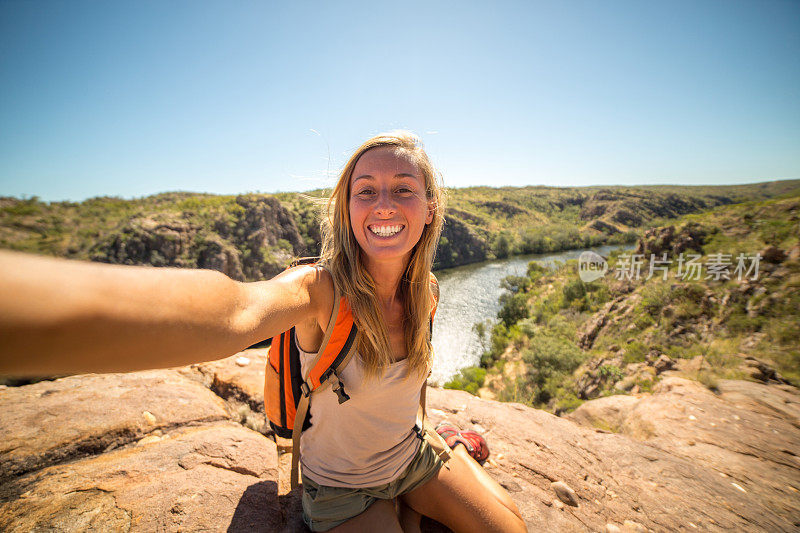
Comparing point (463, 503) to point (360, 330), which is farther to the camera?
point (463, 503)

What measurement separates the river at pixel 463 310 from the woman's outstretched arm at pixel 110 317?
15792mm

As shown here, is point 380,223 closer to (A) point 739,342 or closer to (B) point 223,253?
(A) point 739,342

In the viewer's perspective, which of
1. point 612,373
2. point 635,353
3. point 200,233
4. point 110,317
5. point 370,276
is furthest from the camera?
point 200,233

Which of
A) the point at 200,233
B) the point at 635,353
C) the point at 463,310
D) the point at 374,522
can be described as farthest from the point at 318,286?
the point at 463,310

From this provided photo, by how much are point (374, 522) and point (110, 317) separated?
1790mm

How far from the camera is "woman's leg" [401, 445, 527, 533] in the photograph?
197 centimetres

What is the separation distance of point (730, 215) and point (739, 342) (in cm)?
1969

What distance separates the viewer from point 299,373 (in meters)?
1.73

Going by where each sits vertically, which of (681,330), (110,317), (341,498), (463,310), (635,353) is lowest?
(463,310)

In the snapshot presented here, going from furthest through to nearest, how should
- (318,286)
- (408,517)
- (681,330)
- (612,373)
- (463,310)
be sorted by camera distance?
1. (463,310)
2. (681,330)
3. (612,373)
4. (408,517)
5. (318,286)

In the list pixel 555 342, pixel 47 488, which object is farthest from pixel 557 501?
pixel 555 342

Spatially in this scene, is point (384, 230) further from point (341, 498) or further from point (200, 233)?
point (200, 233)

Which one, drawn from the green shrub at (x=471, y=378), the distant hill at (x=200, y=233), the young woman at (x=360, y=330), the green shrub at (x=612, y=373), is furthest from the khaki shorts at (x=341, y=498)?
the green shrub at (x=471, y=378)

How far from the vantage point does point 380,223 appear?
1.76 metres
